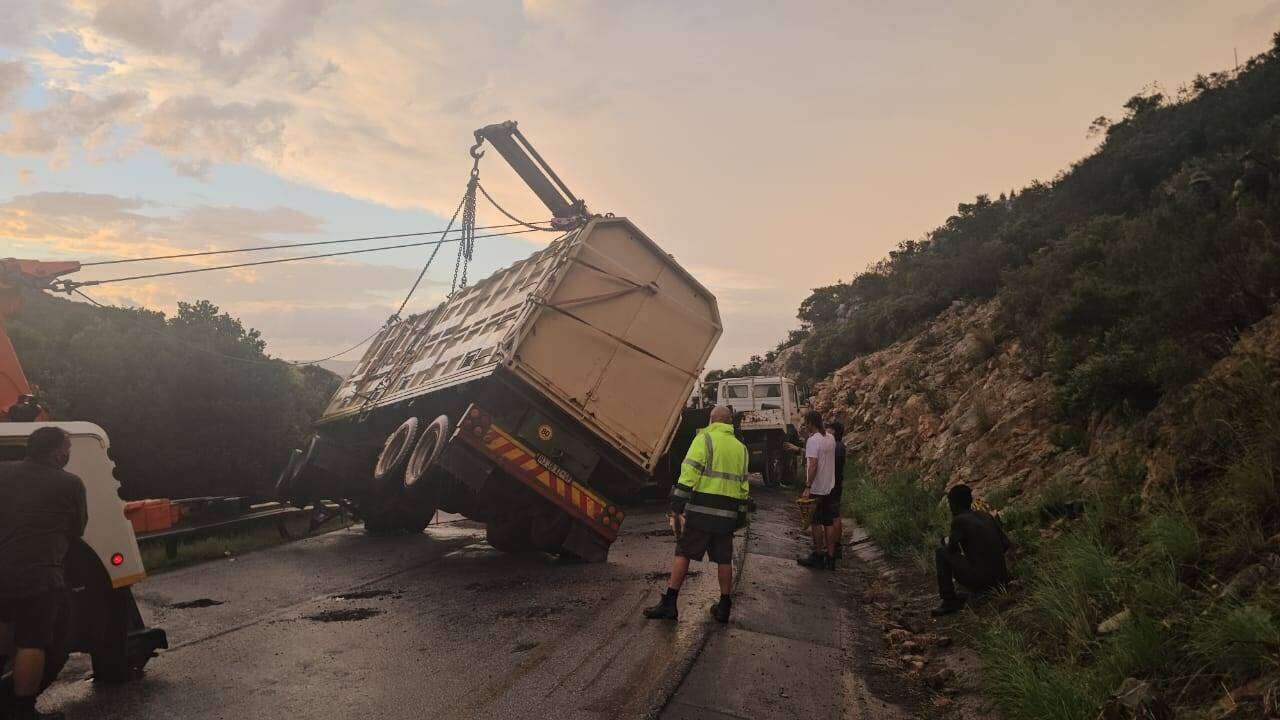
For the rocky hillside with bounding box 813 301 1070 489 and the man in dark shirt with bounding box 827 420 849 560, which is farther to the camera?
the rocky hillside with bounding box 813 301 1070 489

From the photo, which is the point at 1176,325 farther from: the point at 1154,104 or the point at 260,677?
the point at 1154,104

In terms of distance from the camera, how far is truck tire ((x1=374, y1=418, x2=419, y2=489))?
10266 millimetres

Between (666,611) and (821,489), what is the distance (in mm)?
3105

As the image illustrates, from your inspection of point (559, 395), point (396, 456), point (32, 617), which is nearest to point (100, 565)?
point (32, 617)

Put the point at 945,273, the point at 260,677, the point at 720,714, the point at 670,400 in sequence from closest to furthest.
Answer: the point at 720,714 → the point at 260,677 → the point at 670,400 → the point at 945,273

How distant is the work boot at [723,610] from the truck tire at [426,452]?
379 centimetres

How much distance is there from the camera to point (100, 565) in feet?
15.4

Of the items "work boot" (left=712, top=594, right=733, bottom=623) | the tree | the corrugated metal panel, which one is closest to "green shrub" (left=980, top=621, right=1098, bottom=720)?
"work boot" (left=712, top=594, right=733, bottom=623)

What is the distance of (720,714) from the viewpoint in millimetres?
4270

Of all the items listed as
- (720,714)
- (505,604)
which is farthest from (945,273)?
(720,714)

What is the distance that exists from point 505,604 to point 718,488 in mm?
2016

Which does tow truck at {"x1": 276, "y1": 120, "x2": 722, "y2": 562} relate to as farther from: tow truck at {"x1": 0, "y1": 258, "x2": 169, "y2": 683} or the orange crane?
tow truck at {"x1": 0, "y1": 258, "x2": 169, "y2": 683}

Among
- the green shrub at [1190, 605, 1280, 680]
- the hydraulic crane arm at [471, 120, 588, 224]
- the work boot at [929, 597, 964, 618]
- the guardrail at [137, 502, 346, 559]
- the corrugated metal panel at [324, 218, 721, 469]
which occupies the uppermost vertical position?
the hydraulic crane arm at [471, 120, 588, 224]

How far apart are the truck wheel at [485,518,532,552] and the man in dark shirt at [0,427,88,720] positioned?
5367 millimetres
